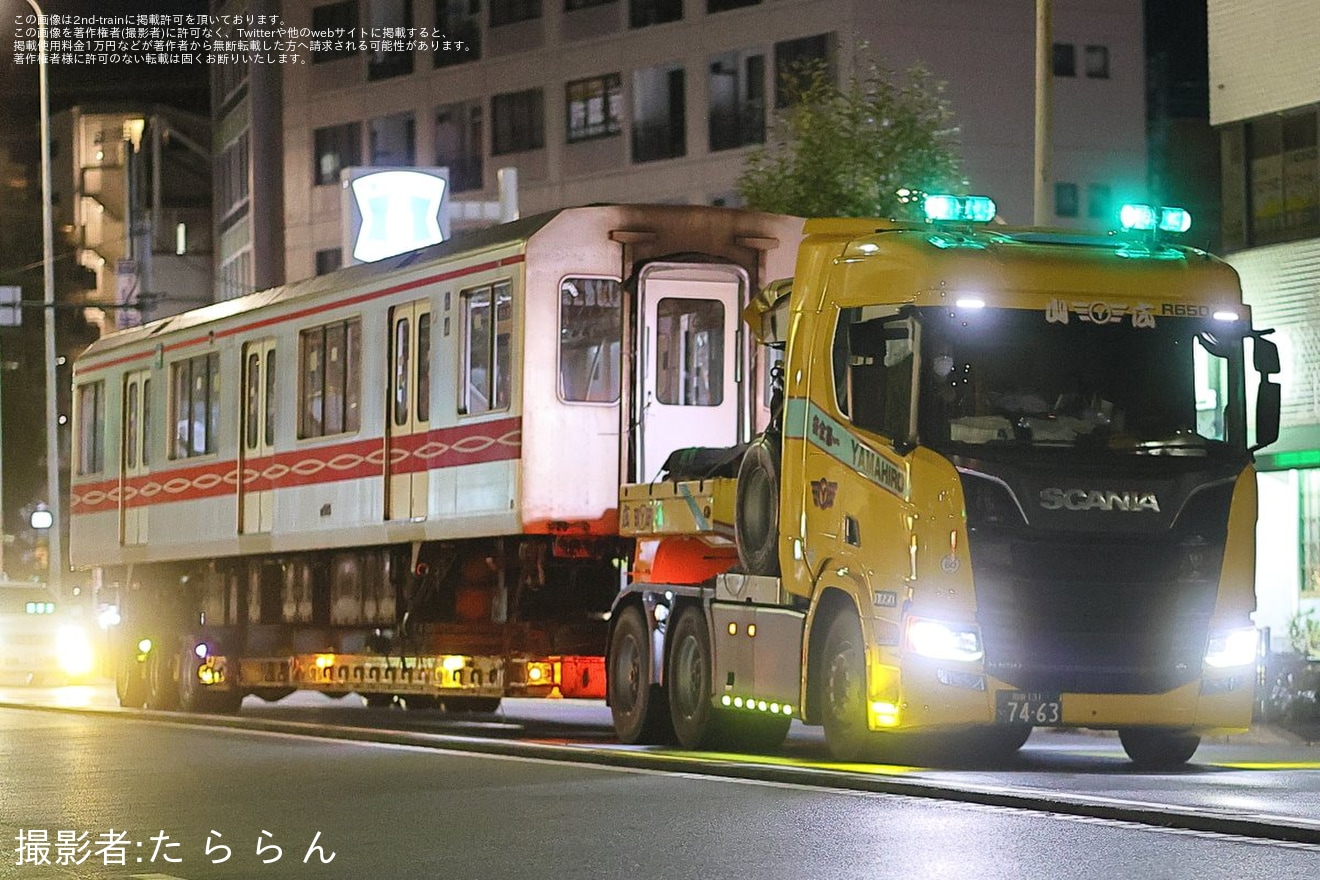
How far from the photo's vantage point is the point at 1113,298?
17250 mm

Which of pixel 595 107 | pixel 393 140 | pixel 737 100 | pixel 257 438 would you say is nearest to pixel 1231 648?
pixel 257 438

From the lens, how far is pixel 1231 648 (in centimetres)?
1705

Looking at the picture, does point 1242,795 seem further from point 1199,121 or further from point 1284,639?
point 1199,121

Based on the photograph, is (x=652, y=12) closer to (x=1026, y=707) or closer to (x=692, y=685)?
(x=692, y=685)

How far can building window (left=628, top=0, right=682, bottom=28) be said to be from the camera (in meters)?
56.9

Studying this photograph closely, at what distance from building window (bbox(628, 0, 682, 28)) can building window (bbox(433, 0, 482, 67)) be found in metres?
5.88

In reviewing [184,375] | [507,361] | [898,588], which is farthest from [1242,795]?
[184,375]

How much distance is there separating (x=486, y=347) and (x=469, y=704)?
22.8ft

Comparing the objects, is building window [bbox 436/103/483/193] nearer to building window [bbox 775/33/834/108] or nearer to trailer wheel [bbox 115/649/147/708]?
building window [bbox 775/33/834/108]

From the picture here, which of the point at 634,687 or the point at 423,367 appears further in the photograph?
the point at 423,367

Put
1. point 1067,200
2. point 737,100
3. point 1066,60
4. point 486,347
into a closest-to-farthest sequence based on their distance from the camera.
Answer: point 486,347 < point 1067,200 < point 737,100 < point 1066,60

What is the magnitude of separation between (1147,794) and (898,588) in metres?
2.48

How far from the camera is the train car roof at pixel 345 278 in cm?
2200

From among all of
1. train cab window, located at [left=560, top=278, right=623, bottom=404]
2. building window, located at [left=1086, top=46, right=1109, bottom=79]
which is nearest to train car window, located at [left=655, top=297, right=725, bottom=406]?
train cab window, located at [left=560, top=278, right=623, bottom=404]
